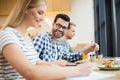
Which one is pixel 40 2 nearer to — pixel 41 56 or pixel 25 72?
pixel 25 72

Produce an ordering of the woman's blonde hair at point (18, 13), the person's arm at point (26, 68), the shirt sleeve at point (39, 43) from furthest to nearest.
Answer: the shirt sleeve at point (39, 43) < the woman's blonde hair at point (18, 13) < the person's arm at point (26, 68)

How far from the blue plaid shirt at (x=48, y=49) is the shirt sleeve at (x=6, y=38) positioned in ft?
3.58

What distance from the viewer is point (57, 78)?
3.17ft

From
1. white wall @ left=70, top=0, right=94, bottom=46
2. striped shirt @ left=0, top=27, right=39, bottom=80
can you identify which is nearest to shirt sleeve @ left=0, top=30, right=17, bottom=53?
striped shirt @ left=0, top=27, right=39, bottom=80

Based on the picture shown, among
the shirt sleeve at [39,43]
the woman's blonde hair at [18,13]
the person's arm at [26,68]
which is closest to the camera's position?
the person's arm at [26,68]

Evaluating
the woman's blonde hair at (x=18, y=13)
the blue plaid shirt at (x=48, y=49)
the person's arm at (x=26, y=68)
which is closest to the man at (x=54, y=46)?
the blue plaid shirt at (x=48, y=49)

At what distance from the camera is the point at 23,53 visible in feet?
3.20

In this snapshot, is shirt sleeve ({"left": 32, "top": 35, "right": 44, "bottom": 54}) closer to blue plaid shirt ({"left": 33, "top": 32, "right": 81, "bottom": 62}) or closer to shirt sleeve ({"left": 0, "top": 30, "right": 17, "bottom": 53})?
blue plaid shirt ({"left": 33, "top": 32, "right": 81, "bottom": 62})

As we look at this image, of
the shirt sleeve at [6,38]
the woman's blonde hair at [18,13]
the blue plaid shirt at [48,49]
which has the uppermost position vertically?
the woman's blonde hair at [18,13]

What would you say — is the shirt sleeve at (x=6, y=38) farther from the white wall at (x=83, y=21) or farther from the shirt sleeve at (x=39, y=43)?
the white wall at (x=83, y=21)

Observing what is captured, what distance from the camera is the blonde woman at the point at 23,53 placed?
0.94m

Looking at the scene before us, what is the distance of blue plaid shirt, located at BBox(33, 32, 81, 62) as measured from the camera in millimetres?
2139

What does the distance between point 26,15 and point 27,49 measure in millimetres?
161

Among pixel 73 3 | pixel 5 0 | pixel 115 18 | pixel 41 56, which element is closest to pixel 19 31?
pixel 41 56
